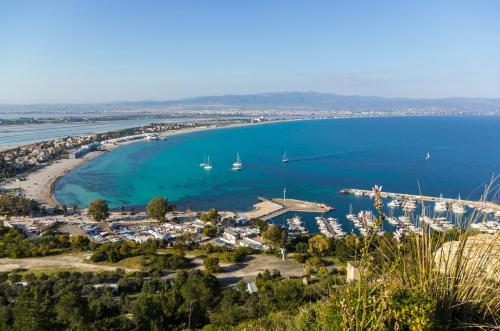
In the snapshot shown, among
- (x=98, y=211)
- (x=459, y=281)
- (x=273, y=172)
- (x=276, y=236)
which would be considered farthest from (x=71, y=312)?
(x=273, y=172)

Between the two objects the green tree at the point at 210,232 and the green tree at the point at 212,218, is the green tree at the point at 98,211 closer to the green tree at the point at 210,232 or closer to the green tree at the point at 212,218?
the green tree at the point at 212,218

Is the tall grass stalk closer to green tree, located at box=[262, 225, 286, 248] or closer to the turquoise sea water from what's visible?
green tree, located at box=[262, 225, 286, 248]

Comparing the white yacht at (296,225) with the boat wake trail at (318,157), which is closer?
the white yacht at (296,225)

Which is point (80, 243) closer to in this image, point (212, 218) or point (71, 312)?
point (212, 218)

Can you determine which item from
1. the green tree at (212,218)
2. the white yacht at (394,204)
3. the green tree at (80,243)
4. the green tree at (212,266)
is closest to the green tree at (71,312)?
the green tree at (212,266)

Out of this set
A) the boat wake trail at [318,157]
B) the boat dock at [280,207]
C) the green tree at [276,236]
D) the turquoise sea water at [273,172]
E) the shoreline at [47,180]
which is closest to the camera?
the green tree at [276,236]
